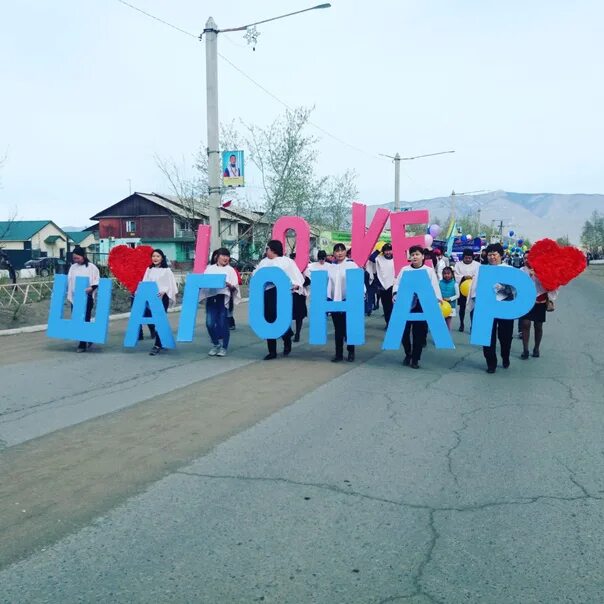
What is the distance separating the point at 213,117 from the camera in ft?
55.7

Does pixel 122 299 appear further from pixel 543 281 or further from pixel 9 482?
pixel 9 482

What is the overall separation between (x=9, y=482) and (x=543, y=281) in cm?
826

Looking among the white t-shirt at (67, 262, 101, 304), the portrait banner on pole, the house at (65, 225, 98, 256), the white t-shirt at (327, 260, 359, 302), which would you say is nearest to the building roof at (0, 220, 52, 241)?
the house at (65, 225, 98, 256)

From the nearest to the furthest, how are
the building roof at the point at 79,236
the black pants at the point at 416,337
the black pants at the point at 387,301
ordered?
the black pants at the point at 416,337
the black pants at the point at 387,301
the building roof at the point at 79,236

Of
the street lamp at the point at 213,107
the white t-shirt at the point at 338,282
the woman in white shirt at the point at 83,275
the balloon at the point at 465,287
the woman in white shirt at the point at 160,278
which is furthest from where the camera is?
the street lamp at the point at 213,107

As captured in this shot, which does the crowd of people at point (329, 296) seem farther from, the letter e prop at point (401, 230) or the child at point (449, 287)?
the child at point (449, 287)

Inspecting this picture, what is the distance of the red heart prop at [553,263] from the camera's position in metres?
10.2

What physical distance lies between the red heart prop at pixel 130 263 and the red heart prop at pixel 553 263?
646 cm

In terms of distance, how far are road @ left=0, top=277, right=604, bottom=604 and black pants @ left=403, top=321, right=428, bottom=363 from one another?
75cm

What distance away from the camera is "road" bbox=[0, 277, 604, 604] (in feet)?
11.3

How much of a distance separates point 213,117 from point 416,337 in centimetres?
977

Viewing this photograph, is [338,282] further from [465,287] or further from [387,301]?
[465,287]

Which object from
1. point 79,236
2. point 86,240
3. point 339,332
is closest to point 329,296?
point 339,332

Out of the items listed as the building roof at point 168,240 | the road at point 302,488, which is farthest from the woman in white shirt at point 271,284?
the building roof at point 168,240
